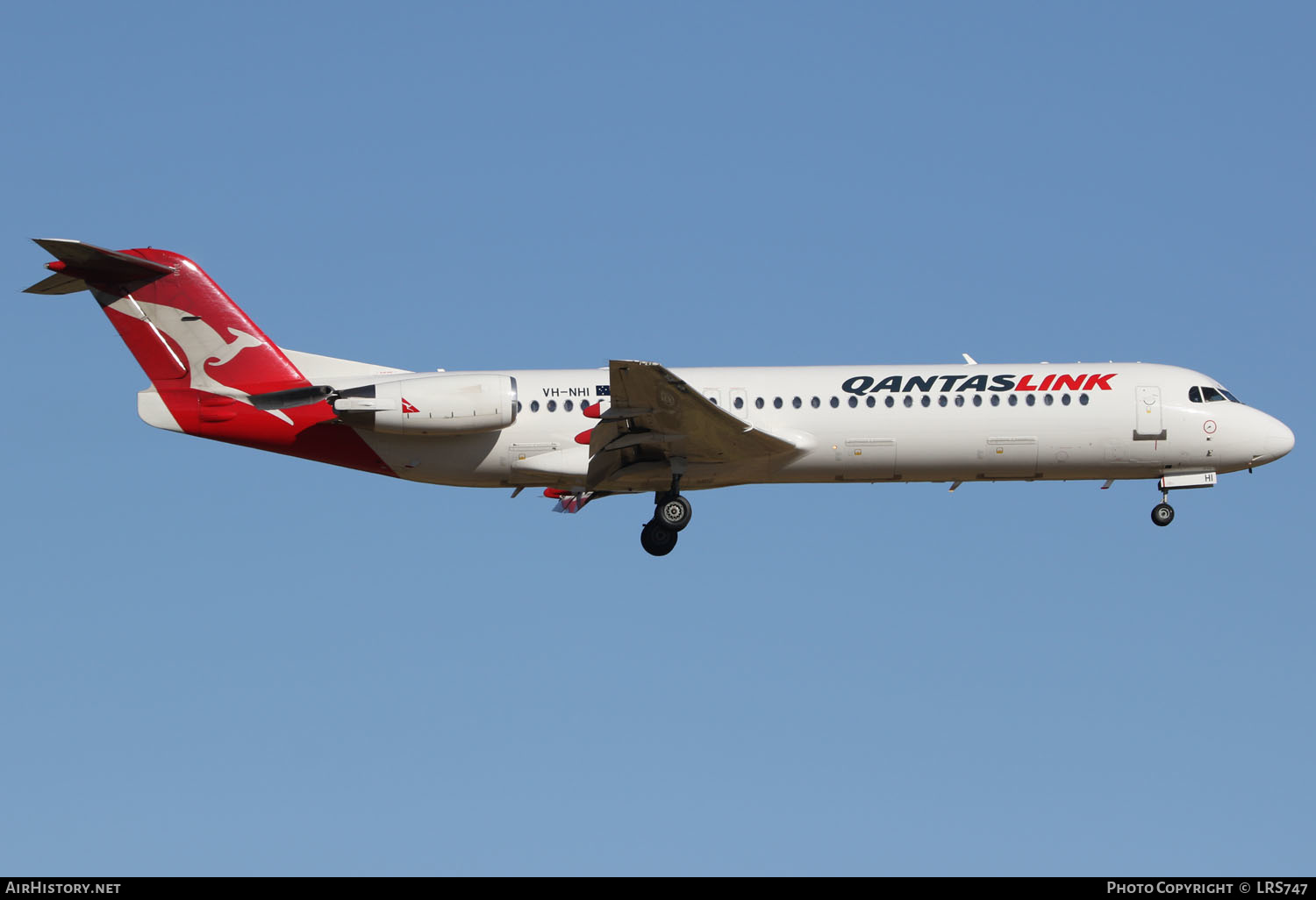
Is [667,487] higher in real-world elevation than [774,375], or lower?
lower

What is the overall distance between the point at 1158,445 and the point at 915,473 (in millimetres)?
5033

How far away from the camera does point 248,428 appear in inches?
1145

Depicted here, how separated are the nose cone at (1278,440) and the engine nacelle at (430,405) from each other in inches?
614

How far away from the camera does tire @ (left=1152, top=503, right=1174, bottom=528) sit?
30781 mm

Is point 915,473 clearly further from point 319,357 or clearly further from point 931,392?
point 319,357

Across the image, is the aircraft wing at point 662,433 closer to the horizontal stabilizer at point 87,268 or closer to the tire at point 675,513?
the tire at point 675,513

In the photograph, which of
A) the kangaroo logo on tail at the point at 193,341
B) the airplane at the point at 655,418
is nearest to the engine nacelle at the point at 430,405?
the airplane at the point at 655,418

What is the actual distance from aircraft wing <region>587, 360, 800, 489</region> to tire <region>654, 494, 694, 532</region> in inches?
22.1

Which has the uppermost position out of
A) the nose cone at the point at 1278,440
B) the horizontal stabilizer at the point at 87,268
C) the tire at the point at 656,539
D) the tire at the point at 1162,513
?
the horizontal stabilizer at the point at 87,268

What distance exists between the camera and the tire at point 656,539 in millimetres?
29766

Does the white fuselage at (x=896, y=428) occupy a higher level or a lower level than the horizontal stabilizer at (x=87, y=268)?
lower

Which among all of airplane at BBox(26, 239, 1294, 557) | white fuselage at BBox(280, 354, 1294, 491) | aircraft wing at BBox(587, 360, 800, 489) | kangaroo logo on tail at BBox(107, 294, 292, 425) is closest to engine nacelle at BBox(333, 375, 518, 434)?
airplane at BBox(26, 239, 1294, 557)

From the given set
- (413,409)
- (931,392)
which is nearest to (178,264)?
(413,409)

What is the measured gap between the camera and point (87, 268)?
28188 mm
